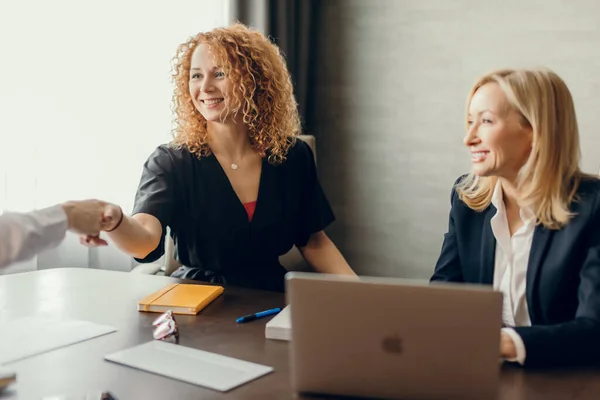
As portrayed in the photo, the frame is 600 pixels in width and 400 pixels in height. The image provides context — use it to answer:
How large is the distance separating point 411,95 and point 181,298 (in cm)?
172

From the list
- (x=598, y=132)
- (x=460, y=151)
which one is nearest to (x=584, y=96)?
(x=598, y=132)

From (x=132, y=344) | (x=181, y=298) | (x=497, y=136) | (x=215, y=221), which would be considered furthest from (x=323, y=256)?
(x=132, y=344)

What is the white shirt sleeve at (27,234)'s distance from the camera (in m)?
1.38

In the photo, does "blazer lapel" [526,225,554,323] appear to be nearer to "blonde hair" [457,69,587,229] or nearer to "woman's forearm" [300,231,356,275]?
"blonde hair" [457,69,587,229]

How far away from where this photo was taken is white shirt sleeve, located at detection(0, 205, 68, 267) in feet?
4.53

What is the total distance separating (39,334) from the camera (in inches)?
57.6

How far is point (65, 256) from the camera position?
8.80 feet

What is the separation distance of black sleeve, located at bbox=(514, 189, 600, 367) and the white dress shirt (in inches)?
8.0

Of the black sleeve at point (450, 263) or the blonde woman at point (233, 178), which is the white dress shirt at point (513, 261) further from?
the blonde woman at point (233, 178)

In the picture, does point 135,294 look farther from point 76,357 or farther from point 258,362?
point 258,362

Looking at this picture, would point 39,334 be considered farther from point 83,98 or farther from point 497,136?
point 83,98

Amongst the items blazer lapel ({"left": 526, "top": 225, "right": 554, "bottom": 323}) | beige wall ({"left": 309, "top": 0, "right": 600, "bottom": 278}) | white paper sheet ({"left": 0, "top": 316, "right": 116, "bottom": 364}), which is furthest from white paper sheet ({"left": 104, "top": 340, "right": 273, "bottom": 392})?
beige wall ({"left": 309, "top": 0, "right": 600, "bottom": 278})

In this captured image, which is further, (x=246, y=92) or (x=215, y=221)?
(x=246, y=92)

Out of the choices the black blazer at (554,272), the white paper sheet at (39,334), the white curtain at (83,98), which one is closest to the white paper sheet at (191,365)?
the white paper sheet at (39,334)
